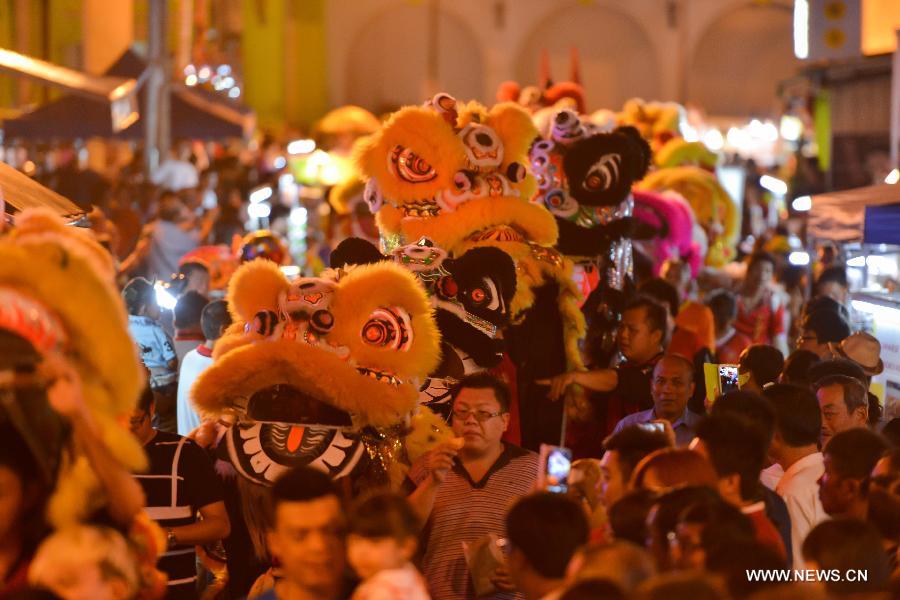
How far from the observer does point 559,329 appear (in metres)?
8.41

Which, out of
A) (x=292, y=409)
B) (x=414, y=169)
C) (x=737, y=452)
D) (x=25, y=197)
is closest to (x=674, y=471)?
(x=737, y=452)

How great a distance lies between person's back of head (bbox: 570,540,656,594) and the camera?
11.2 feet

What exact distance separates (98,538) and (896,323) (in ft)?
18.5

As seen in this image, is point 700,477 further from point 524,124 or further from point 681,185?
point 681,185

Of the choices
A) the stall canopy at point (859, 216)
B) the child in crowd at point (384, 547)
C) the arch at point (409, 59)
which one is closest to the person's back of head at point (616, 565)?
the child in crowd at point (384, 547)

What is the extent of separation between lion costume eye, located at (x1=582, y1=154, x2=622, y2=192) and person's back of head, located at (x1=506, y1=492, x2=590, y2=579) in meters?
5.74

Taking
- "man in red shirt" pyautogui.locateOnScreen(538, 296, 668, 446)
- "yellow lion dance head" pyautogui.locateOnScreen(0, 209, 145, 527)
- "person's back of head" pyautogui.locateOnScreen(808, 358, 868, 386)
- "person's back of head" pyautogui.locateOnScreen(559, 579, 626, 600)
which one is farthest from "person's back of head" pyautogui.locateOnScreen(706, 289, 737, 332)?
"person's back of head" pyautogui.locateOnScreen(559, 579, 626, 600)

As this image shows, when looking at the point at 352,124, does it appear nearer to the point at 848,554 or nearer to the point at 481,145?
the point at 481,145

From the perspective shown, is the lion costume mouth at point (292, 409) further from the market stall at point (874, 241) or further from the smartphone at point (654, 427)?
the market stall at point (874, 241)

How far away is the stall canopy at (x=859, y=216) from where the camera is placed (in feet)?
31.1

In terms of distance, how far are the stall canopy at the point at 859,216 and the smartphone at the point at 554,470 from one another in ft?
17.0

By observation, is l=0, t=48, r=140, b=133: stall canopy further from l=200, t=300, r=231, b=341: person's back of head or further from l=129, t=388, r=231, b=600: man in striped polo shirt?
l=129, t=388, r=231, b=600: man in striped polo shirt

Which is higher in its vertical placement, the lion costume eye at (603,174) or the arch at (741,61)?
the arch at (741,61)

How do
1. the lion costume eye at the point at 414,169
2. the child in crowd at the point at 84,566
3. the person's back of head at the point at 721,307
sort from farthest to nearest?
the person's back of head at the point at 721,307, the lion costume eye at the point at 414,169, the child in crowd at the point at 84,566
